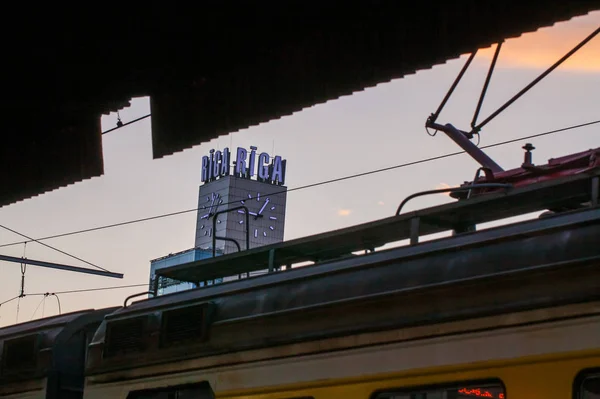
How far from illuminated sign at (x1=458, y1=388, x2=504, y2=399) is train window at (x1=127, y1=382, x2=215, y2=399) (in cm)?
224

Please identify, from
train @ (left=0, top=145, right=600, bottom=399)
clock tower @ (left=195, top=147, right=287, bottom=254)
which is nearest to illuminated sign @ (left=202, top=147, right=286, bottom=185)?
clock tower @ (left=195, top=147, right=287, bottom=254)

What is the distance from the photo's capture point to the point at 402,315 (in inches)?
228

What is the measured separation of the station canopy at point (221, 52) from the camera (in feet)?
14.1

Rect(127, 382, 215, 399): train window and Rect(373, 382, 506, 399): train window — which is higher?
Rect(127, 382, 215, 399): train window

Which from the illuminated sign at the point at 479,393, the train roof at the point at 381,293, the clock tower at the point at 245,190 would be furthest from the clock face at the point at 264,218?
the illuminated sign at the point at 479,393

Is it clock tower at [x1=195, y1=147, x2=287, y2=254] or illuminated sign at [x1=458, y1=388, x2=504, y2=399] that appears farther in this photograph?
clock tower at [x1=195, y1=147, x2=287, y2=254]

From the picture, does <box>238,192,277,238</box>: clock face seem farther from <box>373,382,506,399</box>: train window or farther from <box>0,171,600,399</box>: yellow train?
<box>373,382,506,399</box>: train window

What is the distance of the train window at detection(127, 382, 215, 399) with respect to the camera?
7027 millimetres

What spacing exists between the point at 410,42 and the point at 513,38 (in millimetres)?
525

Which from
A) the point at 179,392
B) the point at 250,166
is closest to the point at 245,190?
the point at 250,166

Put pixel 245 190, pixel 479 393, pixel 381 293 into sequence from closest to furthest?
pixel 479 393, pixel 381 293, pixel 245 190

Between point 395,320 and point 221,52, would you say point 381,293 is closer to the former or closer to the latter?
point 395,320

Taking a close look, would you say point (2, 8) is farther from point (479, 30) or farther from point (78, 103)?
point (479, 30)

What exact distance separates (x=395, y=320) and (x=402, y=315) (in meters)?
0.06
